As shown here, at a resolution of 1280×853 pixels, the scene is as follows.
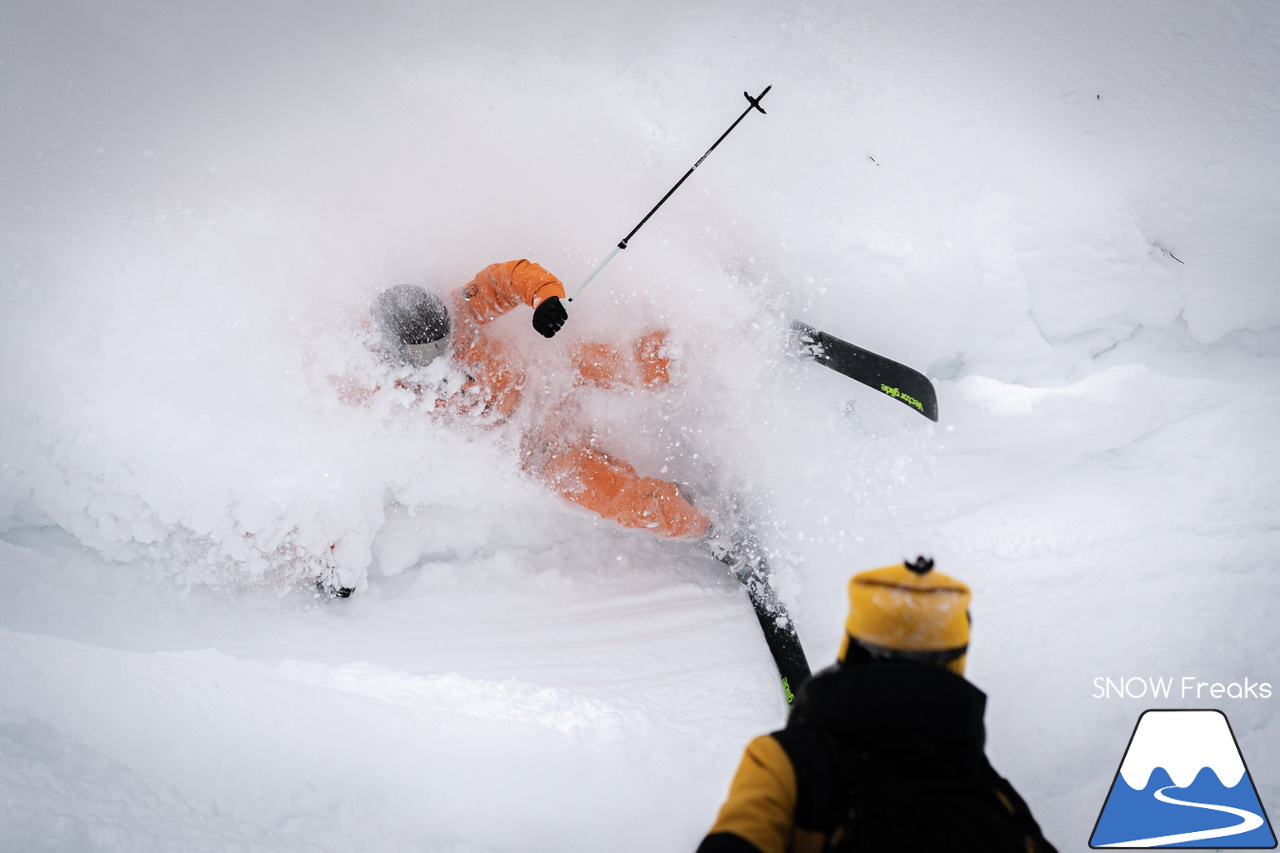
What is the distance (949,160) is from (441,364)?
9.46ft

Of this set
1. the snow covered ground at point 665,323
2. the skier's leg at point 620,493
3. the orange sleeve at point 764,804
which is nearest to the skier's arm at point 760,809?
the orange sleeve at point 764,804

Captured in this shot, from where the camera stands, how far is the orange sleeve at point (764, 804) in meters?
1.08

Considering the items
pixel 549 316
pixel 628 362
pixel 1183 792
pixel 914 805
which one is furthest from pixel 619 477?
pixel 1183 792

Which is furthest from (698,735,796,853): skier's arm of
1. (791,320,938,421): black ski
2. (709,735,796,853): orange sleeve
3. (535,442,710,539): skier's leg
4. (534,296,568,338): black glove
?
(791,320,938,421): black ski

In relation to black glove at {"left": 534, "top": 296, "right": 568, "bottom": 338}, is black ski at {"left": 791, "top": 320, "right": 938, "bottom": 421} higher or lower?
higher

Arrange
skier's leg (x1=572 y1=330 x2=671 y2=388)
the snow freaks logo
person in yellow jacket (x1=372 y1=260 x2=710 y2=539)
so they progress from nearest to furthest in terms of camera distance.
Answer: the snow freaks logo
person in yellow jacket (x1=372 y1=260 x2=710 y2=539)
skier's leg (x1=572 y1=330 x2=671 y2=388)

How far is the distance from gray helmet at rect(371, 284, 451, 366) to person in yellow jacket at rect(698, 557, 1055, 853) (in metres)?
2.35

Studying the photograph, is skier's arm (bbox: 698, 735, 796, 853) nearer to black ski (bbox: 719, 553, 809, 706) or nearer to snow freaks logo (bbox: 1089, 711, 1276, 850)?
black ski (bbox: 719, 553, 809, 706)

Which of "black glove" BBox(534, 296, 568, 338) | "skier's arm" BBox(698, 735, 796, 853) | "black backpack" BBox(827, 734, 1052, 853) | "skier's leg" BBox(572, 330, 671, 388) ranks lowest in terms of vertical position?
"skier's arm" BBox(698, 735, 796, 853)

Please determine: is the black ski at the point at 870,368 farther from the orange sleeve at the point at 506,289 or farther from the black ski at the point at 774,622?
the orange sleeve at the point at 506,289

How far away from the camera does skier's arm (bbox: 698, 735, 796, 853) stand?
1062 mm

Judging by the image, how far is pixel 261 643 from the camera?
118 inches

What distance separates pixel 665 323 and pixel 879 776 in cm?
283

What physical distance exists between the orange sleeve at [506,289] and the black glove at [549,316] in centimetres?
10
